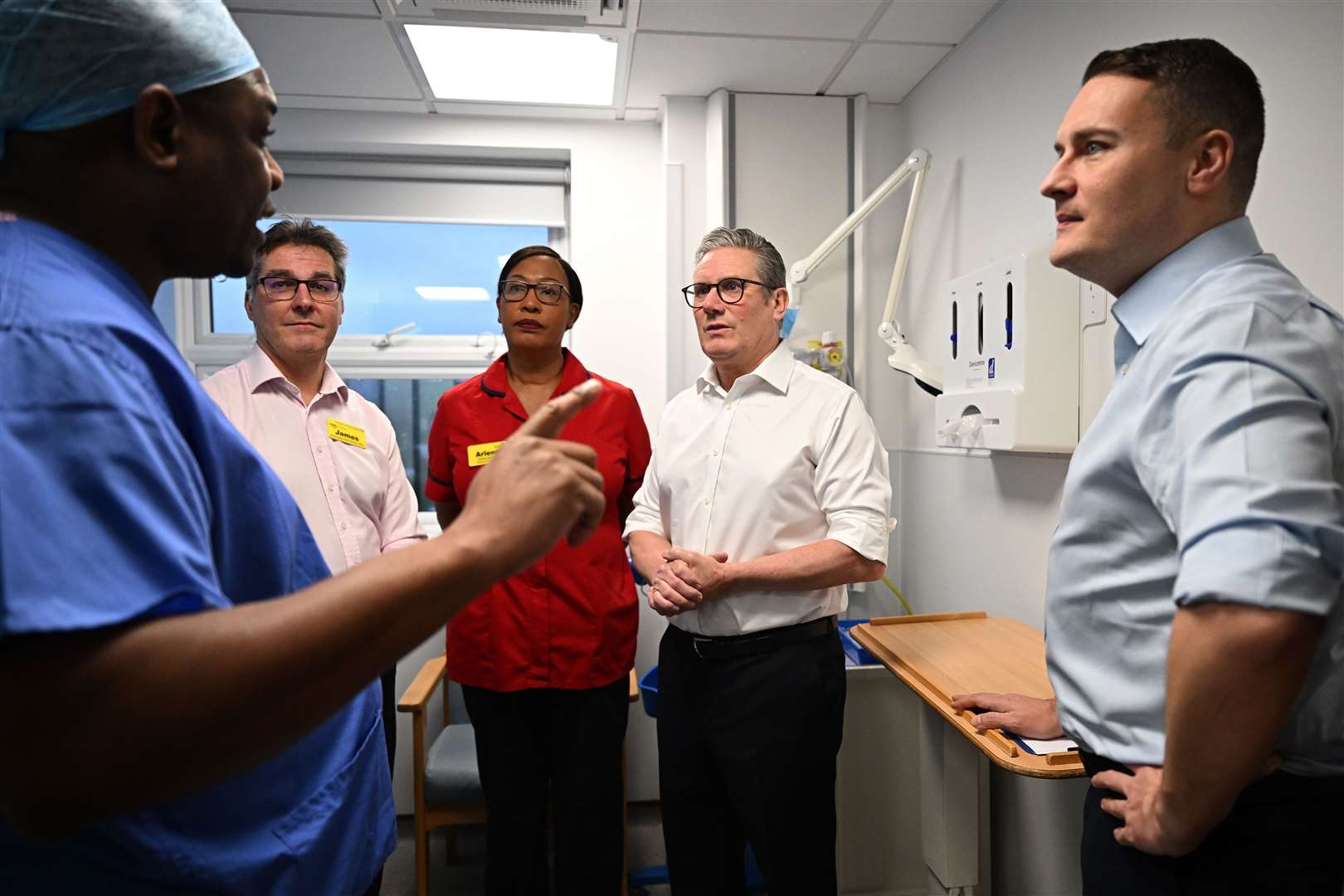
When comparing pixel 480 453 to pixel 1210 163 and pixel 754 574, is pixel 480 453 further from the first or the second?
pixel 1210 163

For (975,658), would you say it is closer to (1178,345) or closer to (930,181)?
(1178,345)

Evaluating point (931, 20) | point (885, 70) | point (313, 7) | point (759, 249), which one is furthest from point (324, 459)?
point (885, 70)

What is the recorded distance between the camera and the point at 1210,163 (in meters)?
0.94

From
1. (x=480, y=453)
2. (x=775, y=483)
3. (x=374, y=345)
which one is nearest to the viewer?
(x=775, y=483)

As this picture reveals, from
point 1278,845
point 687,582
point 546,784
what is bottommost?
point 546,784

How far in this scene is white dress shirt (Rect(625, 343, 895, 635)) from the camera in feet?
5.45

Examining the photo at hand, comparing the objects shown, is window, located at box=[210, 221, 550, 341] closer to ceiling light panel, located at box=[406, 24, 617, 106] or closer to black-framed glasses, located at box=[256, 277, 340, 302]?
ceiling light panel, located at box=[406, 24, 617, 106]

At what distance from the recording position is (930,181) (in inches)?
108

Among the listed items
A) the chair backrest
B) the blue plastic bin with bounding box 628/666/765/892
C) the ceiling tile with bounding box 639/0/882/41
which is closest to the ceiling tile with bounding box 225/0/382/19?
the ceiling tile with bounding box 639/0/882/41

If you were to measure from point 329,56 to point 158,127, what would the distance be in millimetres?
2335

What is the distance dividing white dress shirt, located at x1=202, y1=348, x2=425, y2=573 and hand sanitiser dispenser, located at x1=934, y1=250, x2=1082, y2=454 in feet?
4.77

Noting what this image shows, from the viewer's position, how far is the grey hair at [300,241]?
181 centimetres

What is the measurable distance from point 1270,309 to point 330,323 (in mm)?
1769

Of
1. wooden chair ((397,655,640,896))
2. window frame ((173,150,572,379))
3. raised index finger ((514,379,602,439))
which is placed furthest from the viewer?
window frame ((173,150,572,379))
